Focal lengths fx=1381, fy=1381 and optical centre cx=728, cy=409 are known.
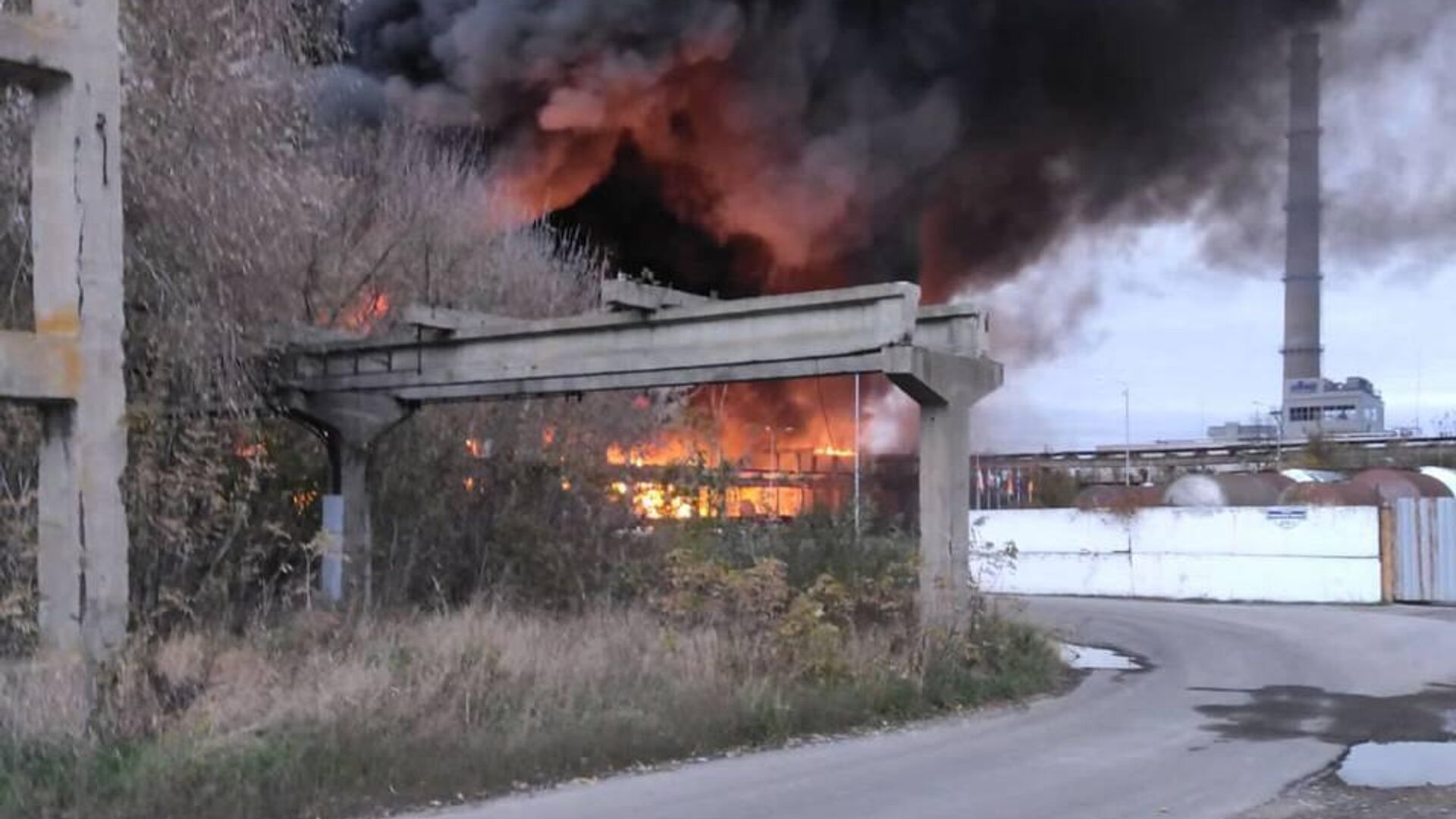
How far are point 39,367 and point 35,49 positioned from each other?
2395 mm

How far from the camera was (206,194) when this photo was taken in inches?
527

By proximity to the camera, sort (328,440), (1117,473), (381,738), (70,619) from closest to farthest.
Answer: (381,738) < (70,619) < (328,440) < (1117,473)

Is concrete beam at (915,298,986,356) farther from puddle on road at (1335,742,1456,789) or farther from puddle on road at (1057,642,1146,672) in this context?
puddle on road at (1335,742,1456,789)

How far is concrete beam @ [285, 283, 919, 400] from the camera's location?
565 inches

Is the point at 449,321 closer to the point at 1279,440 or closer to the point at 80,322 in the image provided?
the point at 80,322

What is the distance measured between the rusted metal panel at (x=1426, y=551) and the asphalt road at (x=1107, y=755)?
34.1 ft

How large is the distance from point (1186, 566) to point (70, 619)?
2599 cm

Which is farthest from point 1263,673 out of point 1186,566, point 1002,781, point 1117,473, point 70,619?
point 1117,473

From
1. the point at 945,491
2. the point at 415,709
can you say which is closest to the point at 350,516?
the point at 945,491

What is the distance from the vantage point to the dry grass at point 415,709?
8.54 metres

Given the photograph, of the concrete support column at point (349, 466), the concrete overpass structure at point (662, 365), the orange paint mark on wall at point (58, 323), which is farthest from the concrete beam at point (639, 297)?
the orange paint mark on wall at point (58, 323)

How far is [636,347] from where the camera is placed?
1600cm

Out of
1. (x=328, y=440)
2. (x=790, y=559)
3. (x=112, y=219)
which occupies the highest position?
(x=112, y=219)

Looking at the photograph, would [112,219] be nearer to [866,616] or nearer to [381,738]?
[381,738]
